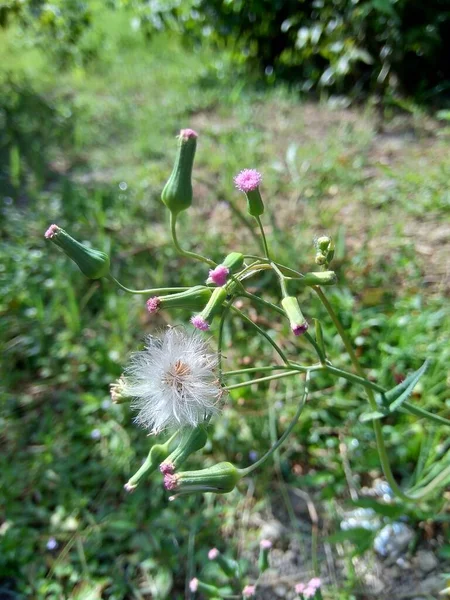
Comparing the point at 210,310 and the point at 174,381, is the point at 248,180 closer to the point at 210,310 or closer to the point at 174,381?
the point at 210,310

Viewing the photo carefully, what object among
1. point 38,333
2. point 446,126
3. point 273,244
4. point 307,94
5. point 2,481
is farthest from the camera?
point 307,94

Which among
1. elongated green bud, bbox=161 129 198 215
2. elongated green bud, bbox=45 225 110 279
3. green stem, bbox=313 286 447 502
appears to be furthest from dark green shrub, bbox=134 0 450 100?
elongated green bud, bbox=45 225 110 279

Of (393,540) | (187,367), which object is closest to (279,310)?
(187,367)

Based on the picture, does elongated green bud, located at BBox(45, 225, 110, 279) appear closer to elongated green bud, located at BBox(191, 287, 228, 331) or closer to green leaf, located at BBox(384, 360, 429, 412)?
elongated green bud, located at BBox(191, 287, 228, 331)

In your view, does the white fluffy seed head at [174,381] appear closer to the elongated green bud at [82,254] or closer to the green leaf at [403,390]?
the elongated green bud at [82,254]

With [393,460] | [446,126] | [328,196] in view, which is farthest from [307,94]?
[393,460]

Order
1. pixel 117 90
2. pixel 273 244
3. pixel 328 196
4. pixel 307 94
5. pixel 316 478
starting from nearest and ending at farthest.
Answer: pixel 316 478 → pixel 273 244 → pixel 328 196 → pixel 307 94 → pixel 117 90

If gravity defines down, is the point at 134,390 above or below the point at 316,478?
above

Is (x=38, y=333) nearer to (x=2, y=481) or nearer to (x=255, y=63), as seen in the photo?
(x=2, y=481)

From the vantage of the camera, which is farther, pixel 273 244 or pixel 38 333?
pixel 273 244
